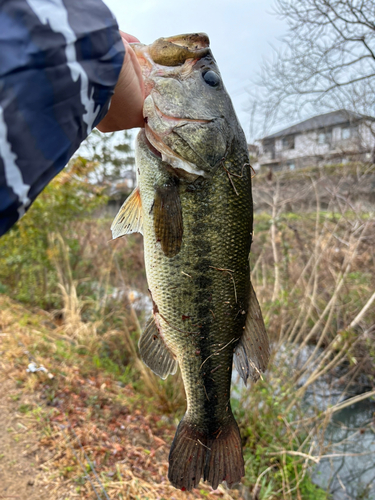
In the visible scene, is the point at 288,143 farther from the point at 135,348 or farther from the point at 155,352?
the point at 155,352

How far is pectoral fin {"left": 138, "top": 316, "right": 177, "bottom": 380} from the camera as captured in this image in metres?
1.72

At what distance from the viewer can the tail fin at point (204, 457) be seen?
1.54 meters

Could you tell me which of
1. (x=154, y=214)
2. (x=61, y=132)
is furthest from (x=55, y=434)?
(x=61, y=132)

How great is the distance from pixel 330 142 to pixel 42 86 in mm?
7430

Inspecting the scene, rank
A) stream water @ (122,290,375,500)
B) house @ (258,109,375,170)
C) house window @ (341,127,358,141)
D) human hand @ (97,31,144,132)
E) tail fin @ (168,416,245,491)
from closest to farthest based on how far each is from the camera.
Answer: human hand @ (97,31,144,132)
tail fin @ (168,416,245,491)
stream water @ (122,290,375,500)
house @ (258,109,375,170)
house window @ (341,127,358,141)

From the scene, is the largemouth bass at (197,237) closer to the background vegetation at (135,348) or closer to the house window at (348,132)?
the background vegetation at (135,348)

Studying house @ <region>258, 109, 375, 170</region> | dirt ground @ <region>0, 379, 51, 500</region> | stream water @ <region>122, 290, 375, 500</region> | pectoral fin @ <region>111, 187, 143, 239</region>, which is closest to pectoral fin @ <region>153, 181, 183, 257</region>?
pectoral fin @ <region>111, 187, 143, 239</region>

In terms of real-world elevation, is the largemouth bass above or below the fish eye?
below

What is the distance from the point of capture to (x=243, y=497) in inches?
146

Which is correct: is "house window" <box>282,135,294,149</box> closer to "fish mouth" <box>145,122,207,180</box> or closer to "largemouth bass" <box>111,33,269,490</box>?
"largemouth bass" <box>111,33,269,490</box>

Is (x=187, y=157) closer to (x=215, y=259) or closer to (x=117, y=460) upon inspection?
(x=215, y=259)

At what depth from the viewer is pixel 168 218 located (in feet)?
4.90

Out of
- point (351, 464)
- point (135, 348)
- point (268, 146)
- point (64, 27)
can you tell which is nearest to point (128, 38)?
point (64, 27)

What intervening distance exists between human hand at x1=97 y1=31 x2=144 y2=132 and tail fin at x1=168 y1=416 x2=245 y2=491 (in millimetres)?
1429
